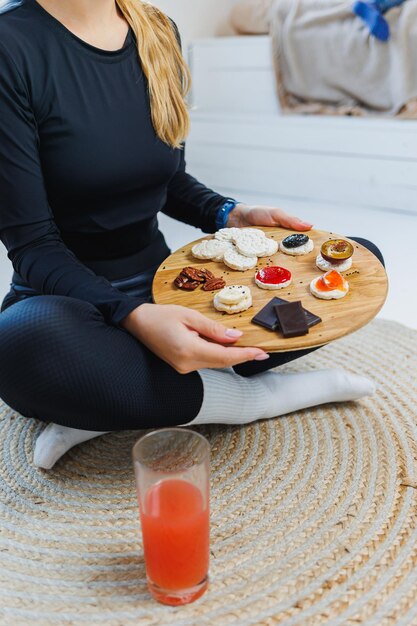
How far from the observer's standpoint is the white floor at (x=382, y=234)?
66.7 inches

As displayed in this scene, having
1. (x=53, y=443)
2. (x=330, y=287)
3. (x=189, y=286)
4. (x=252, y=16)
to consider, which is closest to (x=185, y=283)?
(x=189, y=286)

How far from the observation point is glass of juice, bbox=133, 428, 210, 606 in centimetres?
75

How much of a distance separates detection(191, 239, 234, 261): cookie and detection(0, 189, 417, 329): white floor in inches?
25.6

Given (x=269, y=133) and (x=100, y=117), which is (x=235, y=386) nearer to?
(x=100, y=117)

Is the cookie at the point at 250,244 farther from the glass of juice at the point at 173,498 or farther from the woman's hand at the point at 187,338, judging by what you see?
the glass of juice at the point at 173,498

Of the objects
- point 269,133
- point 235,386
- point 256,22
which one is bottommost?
point 269,133

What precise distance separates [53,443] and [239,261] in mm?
413

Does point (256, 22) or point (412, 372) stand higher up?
point (256, 22)

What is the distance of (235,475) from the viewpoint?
1.06 m

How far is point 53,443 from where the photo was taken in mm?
1067

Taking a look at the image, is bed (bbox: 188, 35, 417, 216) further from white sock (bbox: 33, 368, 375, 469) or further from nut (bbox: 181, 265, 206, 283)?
nut (bbox: 181, 265, 206, 283)

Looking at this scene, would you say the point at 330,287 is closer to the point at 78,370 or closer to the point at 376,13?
the point at 78,370

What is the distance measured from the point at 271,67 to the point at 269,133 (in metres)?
0.27

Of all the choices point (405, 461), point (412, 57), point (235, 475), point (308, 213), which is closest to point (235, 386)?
point (235, 475)
